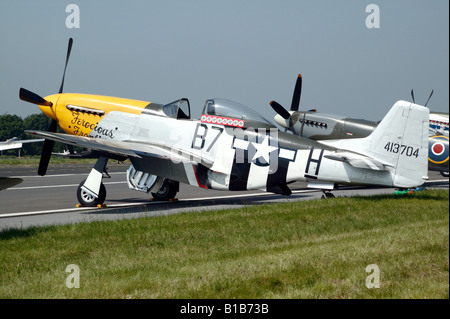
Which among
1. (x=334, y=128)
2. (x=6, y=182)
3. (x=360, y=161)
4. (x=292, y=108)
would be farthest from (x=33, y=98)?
(x=334, y=128)

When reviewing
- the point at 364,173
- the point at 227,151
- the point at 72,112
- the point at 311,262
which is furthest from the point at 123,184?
the point at 311,262

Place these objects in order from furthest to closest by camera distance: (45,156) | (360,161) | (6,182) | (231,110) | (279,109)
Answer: (279,109) → (45,156) → (231,110) → (360,161) → (6,182)

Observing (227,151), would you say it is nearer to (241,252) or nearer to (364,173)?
(364,173)

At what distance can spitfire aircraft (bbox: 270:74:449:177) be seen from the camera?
17906 mm

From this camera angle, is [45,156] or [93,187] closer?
[93,187]

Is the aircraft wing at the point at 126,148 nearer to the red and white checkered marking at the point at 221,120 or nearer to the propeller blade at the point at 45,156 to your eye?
the red and white checkered marking at the point at 221,120

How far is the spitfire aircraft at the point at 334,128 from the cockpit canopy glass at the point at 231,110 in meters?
Answer: 6.71

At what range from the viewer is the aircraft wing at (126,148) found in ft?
40.8

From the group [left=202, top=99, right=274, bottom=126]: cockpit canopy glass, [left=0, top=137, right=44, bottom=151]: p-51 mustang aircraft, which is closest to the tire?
[left=202, top=99, right=274, bottom=126]: cockpit canopy glass

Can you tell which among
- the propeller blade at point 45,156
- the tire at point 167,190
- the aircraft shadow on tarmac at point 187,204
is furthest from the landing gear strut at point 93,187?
the tire at point 167,190

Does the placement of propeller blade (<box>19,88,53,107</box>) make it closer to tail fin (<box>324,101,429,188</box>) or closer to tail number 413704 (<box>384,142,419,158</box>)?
tail fin (<box>324,101,429,188</box>)

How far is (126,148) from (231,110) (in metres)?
2.77

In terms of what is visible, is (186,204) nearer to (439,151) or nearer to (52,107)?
(52,107)

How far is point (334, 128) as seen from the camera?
1888 centimetres
